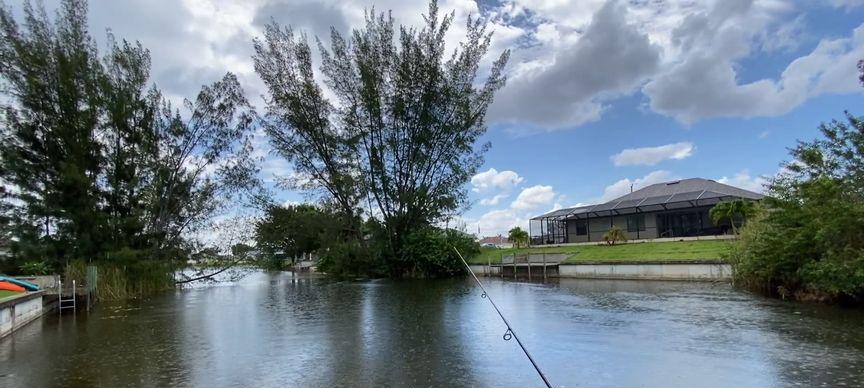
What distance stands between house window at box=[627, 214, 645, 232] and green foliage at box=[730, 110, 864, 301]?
81.8ft

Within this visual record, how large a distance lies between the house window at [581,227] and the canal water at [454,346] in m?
28.7

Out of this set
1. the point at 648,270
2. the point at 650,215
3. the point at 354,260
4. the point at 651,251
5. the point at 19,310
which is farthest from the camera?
the point at 650,215

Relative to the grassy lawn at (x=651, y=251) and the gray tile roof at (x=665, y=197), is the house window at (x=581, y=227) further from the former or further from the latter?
the grassy lawn at (x=651, y=251)

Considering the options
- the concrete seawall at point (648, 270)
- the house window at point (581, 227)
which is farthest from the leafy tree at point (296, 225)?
the house window at point (581, 227)

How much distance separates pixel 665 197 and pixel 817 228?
28.3 m

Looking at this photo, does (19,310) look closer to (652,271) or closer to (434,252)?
(652,271)

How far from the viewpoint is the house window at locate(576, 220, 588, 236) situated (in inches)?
1793

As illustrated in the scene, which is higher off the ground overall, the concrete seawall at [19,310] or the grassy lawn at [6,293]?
the grassy lawn at [6,293]

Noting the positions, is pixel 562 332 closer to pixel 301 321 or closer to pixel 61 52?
pixel 301 321

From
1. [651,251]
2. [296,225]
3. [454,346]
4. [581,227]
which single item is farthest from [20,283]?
[581,227]

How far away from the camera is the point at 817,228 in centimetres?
1458

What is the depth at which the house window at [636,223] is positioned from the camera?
138 ft

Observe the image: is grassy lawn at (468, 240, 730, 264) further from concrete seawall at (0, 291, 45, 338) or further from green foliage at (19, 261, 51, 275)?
green foliage at (19, 261, 51, 275)

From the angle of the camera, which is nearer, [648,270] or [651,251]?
[648,270]
